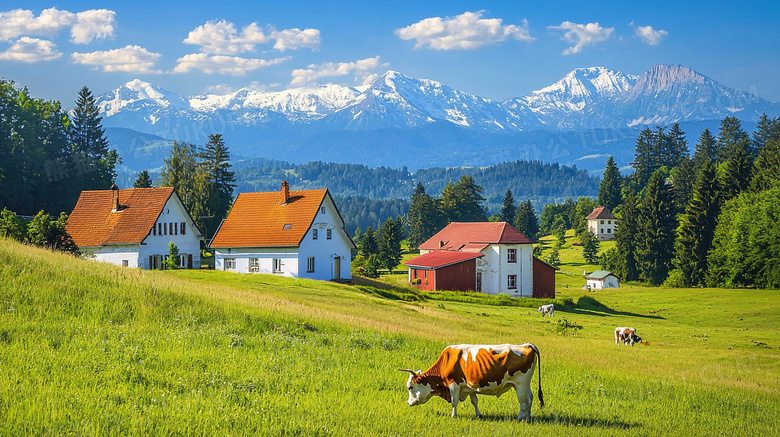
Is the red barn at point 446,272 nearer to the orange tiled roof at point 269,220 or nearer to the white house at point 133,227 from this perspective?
the orange tiled roof at point 269,220

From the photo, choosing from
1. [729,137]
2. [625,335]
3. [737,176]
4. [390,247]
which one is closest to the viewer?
[625,335]

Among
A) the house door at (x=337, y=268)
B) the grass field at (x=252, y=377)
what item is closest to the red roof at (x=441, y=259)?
the house door at (x=337, y=268)

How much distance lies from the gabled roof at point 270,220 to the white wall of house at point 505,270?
23.1 m

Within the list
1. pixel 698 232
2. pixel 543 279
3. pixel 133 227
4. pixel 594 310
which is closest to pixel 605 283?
pixel 698 232

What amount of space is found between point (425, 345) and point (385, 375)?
4682 millimetres

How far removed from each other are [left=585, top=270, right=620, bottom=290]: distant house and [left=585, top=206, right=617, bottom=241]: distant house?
64.3 metres

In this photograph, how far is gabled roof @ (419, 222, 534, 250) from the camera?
254 ft

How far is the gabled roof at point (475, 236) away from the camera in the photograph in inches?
3046

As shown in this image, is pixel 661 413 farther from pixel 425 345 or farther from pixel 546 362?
pixel 425 345

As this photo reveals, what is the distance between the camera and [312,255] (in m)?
61.2

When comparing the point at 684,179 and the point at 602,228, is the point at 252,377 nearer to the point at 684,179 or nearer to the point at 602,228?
the point at 684,179

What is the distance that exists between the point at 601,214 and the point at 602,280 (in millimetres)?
70442

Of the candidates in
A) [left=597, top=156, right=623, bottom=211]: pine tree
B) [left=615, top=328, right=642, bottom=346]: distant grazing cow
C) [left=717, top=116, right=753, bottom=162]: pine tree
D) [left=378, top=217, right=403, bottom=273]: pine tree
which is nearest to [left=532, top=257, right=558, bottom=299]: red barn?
[left=378, top=217, right=403, bottom=273]: pine tree

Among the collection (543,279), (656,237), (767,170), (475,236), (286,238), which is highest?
(767,170)
